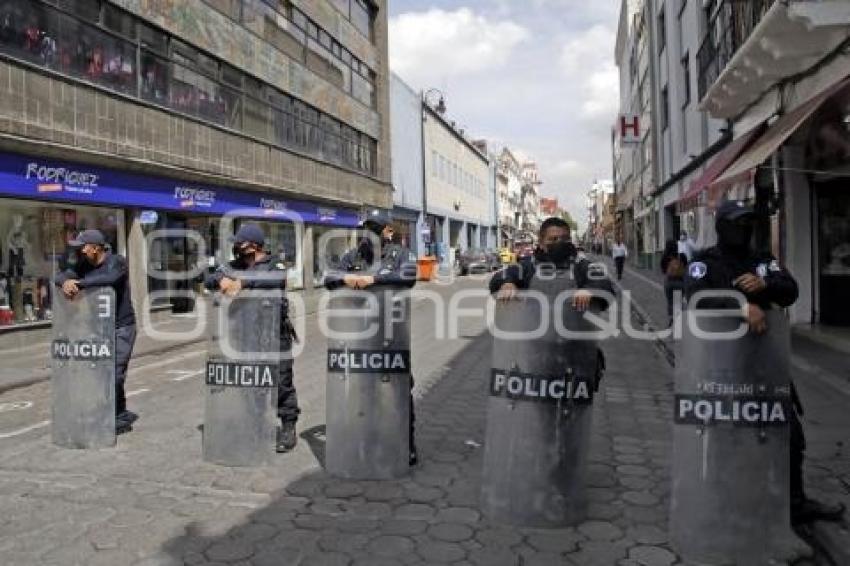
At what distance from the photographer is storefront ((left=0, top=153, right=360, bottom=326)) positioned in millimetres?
14625

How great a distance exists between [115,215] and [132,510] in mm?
13814

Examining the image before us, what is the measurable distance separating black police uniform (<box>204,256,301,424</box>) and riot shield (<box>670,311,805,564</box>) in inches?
126

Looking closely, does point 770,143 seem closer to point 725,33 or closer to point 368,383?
point 725,33

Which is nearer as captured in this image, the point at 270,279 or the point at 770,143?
the point at 270,279

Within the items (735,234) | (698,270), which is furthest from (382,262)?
(735,234)

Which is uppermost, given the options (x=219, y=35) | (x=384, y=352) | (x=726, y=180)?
(x=219, y=35)

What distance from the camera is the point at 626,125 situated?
38.1m

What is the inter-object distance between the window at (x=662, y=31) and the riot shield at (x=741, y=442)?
2691 cm

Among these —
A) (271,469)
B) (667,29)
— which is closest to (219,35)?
(667,29)

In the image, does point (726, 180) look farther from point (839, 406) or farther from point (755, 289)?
point (755, 289)

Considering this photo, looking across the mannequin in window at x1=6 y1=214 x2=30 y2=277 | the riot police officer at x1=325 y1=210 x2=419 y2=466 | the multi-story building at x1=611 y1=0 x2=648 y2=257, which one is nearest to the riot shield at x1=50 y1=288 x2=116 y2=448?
the riot police officer at x1=325 y1=210 x2=419 y2=466

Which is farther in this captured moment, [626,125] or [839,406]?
[626,125]

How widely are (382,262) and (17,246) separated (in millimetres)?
11680

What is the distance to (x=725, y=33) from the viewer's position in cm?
1533
